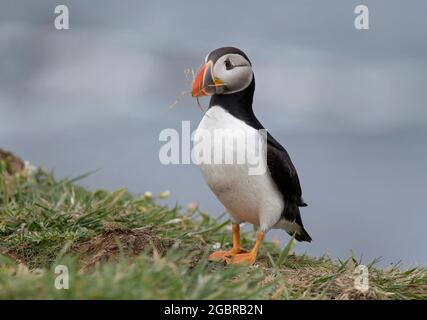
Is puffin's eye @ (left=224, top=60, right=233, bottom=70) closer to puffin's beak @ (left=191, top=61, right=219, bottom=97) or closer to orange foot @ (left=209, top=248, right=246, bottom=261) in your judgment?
puffin's beak @ (left=191, top=61, right=219, bottom=97)

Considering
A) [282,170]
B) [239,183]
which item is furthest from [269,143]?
[239,183]

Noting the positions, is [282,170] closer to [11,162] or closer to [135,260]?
[135,260]

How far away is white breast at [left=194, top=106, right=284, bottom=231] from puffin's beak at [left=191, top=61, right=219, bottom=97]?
0.59 ft

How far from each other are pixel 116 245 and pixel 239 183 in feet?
3.56

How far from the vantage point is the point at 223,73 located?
6004 mm

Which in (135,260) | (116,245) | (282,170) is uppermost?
(282,170)

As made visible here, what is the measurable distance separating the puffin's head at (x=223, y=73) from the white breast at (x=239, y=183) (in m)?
0.18

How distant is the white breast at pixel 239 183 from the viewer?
234 inches

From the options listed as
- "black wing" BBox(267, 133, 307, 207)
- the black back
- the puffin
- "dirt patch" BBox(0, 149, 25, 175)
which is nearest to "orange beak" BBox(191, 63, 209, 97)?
the puffin
